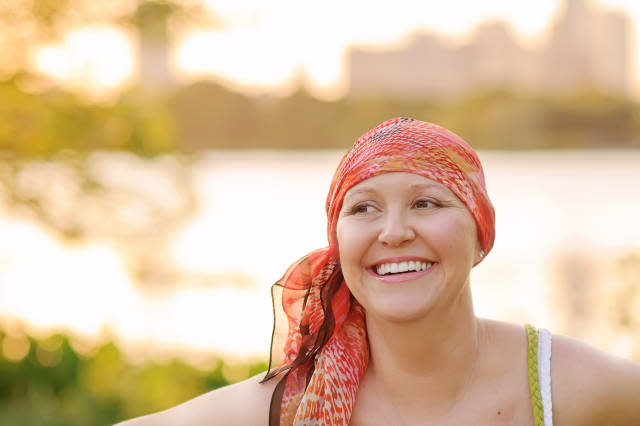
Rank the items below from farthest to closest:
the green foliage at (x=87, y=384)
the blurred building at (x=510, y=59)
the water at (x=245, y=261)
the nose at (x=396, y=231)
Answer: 1. the blurred building at (x=510, y=59)
2. the water at (x=245, y=261)
3. the green foliage at (x=87, y=384)
4. the nose at (x=396, y=231)

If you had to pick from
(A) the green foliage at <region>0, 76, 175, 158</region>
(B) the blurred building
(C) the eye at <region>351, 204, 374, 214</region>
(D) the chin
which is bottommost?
(D) the chin

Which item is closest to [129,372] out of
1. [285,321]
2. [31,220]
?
[31,220]

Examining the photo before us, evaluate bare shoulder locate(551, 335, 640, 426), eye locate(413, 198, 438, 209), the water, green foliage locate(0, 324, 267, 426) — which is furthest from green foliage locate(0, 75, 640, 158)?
bare shoulder locate(551, 335, 640, 426)

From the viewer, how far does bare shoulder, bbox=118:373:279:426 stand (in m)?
2.13

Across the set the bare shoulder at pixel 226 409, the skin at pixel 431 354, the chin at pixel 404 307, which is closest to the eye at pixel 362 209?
the skin at pixel 431 354

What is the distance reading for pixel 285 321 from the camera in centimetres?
232

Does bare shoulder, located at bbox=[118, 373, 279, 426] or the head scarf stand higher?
the head scarf

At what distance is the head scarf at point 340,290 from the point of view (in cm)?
201

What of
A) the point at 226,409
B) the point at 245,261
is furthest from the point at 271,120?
the point at 226,409

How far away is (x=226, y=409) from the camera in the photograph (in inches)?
84.4

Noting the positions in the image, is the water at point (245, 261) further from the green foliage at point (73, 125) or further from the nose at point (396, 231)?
the nose at point (396, 231)

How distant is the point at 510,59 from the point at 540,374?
27.7 m

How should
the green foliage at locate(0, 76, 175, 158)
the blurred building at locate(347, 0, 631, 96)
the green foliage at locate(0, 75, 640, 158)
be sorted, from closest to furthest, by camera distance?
1. the green foliage at locate(0, 76, 175, 158)
2. the green foliage at locate(0, 75, 640, 158)
3. the blurred building at locate(347, 0, 631, 96)

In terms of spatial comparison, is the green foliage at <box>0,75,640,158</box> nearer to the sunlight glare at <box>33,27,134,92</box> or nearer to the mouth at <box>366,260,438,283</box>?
the sunlight glare at <box>33,27,134,92</box>
